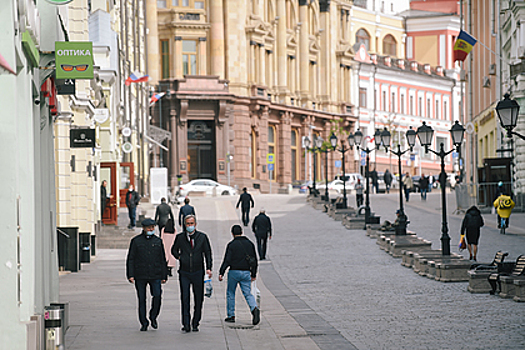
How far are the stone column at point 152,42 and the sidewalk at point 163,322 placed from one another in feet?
147

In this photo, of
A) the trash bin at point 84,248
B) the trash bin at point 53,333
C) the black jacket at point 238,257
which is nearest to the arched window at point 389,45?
the trash bin at point 84,248

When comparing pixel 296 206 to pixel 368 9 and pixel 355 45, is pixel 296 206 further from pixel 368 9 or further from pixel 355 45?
pixel 368 9

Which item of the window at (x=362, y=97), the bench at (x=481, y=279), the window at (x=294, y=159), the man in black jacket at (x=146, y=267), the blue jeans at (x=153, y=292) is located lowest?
the bench at (x=481, y=279)

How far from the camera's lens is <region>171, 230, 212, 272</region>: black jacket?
557 inches

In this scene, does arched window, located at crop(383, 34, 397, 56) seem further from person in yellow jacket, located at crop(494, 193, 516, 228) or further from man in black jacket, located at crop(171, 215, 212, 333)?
man in black jacket, located at crop(171, 215, 212, 333)

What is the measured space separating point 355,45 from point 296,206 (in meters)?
47.6

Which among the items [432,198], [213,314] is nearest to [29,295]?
[213,314]

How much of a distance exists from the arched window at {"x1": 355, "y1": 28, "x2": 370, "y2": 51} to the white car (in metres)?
41.8

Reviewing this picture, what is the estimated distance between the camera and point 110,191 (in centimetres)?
3719

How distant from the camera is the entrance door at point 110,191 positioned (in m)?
34.1

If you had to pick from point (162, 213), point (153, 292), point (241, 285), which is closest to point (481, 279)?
point (241, 285)

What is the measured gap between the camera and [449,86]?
10381 cm

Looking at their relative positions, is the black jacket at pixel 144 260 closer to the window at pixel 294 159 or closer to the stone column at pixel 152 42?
the stone column at pixel 152 42

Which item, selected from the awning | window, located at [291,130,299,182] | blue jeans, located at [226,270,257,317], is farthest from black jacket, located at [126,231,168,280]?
window, located at [291,130,299,182]
